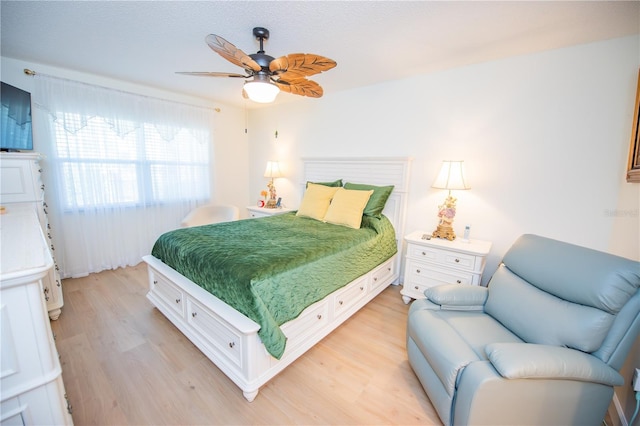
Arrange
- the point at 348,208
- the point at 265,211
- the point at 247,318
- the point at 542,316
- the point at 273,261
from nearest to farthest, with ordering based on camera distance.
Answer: the point at 542,316, the point at 247,318, the point at 273,261, the point at 348,208, the point at 265,211

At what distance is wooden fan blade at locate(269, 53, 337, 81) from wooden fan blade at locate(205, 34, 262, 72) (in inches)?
4.9

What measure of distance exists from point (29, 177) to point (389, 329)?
328cm

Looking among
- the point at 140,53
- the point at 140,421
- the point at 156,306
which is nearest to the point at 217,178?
the point at 140,53

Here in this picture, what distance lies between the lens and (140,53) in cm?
235

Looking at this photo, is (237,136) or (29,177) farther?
(237,136)

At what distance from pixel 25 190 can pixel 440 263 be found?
3.61m

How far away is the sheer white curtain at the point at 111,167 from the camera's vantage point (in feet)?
9.16

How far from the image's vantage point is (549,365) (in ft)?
3.59

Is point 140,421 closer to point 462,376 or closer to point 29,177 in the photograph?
point 462,376

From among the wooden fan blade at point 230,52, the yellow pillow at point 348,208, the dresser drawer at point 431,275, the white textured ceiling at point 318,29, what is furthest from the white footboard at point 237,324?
the white textured ceiling at point 318,29

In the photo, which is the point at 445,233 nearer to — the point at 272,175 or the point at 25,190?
the point at 272,175

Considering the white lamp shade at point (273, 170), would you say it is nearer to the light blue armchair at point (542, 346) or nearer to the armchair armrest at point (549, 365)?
the light blue armchair at point (542, 346)

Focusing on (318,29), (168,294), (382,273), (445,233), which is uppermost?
(318,29)

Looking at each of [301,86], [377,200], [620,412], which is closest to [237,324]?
[301,86]
